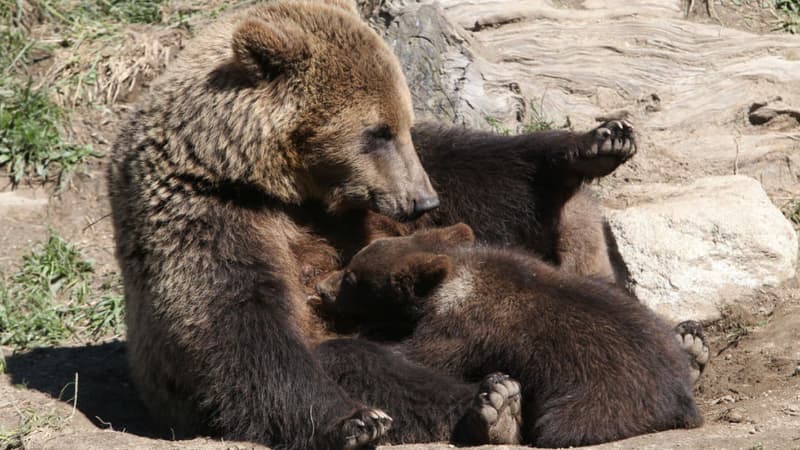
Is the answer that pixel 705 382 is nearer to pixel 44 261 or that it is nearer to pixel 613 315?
pixel 613 315

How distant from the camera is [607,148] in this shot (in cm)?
668

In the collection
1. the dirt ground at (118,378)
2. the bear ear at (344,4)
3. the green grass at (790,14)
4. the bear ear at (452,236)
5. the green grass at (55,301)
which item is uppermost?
the bear ear at (344,4)

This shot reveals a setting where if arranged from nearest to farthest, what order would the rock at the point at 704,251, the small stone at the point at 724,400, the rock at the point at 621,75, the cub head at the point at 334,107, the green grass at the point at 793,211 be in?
the cub head at the point at 334,107 → the small stone at the point at 724,400 → the rock at the point at 704,251 → the green grass at the point at 793,211 → the rock at the point at 621,75

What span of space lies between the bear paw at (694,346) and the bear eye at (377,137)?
6.76 ft

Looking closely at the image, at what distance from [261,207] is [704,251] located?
10.4 ft

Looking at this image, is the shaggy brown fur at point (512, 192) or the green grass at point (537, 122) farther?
the green grass at point (537, 122)

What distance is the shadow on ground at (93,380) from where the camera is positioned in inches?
277

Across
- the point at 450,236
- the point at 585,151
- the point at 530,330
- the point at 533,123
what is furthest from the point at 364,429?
the point at 533,123

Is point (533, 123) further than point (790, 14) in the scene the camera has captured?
No

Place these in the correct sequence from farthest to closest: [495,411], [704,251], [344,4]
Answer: [704,251], [344,4], [495,411]

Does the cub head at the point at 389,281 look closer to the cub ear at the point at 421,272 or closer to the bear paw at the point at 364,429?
the cub ear at the point at 421,272

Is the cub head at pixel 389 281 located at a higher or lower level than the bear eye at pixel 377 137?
lower

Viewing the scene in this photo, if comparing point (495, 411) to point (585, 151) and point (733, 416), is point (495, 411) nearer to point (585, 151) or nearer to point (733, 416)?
point (733, 416)

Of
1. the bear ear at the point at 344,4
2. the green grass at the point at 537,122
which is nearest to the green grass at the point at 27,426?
the bear ear at the point at 344,4
